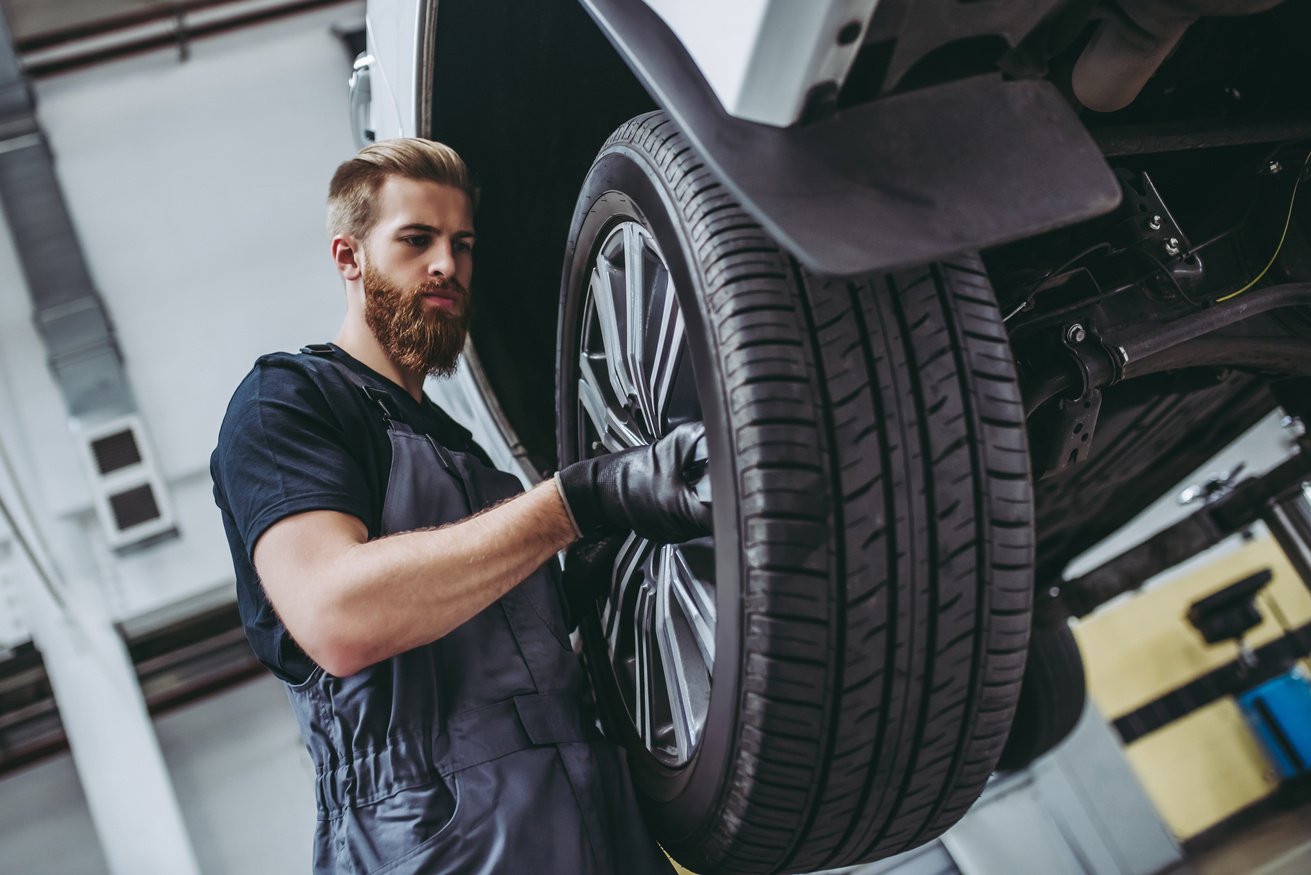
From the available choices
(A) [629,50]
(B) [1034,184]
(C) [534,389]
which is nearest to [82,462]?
(C) [534,389]

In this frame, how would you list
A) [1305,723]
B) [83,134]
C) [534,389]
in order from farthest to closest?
1. [1305,723]
2. [83,134]
3. [534,389]

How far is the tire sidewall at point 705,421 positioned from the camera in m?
A: 0.79

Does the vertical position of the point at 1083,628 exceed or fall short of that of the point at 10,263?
it falls short

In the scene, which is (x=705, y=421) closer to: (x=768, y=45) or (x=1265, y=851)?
(x=768, y=45)

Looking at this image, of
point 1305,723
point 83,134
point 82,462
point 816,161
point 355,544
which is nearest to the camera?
point 816,161

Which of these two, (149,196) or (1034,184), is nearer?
(1034,184)

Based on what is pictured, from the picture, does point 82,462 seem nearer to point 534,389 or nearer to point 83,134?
point 83,134

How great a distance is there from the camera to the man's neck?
1.35 meters

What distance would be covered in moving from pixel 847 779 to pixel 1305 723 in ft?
12.4

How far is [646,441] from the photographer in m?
1.08

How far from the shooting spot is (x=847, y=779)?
86cm

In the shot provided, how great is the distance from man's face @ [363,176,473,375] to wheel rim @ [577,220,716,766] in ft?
0.76

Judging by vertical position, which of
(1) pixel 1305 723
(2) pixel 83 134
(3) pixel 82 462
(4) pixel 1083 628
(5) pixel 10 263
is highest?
(2) pixel 83 134

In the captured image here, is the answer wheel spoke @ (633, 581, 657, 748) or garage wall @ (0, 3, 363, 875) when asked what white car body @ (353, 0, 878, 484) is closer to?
wheel spoke @ (633, 581, 657, 748)
